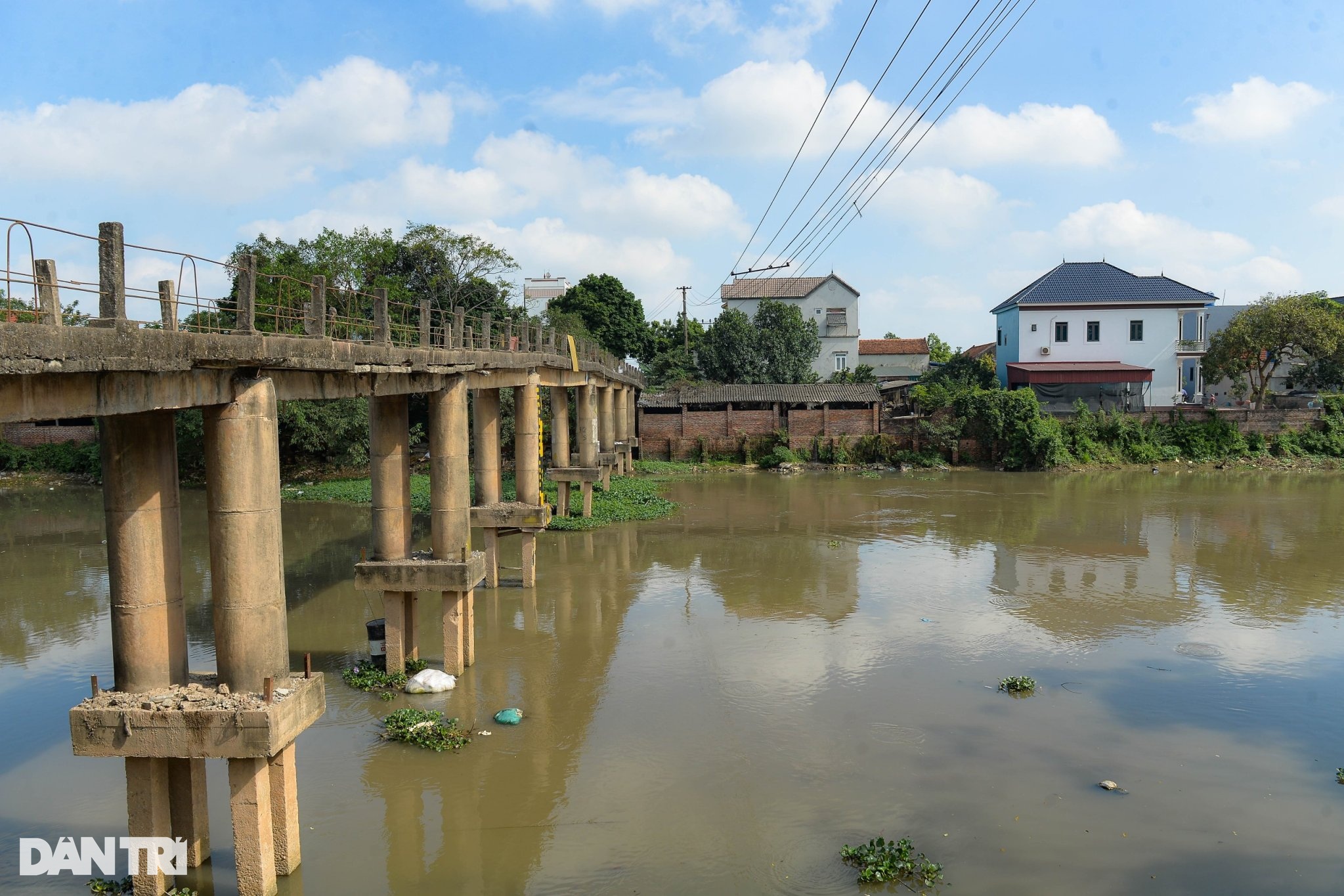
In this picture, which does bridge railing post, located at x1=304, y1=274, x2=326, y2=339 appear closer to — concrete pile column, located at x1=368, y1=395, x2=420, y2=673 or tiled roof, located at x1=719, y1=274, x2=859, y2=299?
concrete pile column, located at x1=368, y1=395, x2=420, y2=673

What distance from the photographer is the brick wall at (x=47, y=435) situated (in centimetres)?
3962

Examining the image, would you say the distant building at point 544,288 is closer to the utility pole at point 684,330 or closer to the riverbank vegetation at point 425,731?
the utility pole at point 684,330

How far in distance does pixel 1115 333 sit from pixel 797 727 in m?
41.9

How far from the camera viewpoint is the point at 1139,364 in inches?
1832

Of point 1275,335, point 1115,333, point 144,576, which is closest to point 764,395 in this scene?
point 1115,333

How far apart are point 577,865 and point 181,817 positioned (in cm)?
345

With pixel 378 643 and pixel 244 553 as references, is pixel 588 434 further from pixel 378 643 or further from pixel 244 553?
pixel 244 553

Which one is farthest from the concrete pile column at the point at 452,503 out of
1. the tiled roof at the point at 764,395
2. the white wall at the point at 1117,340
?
the white wall at the point at 1117,340

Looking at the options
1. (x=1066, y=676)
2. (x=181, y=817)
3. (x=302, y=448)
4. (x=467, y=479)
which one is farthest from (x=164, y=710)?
(x=302, y=448)

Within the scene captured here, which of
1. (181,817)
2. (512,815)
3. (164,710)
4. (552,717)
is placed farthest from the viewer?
(552,717)

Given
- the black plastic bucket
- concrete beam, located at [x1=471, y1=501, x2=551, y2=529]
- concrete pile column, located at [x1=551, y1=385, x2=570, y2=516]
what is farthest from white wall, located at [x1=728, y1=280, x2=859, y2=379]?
the black plastic bucket

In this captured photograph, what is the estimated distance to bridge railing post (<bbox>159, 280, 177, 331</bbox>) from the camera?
7215 millimetres

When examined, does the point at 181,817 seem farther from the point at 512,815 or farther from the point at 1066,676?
the point at 1066,676

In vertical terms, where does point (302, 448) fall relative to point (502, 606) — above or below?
above
